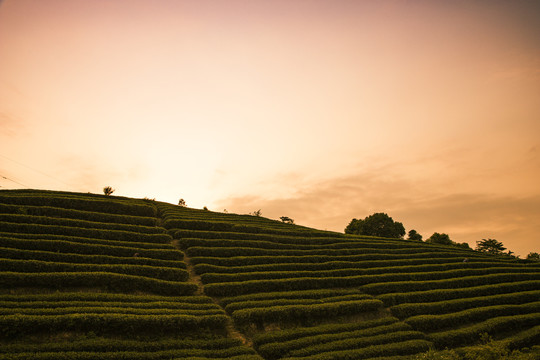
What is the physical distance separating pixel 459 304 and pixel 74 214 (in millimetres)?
34357

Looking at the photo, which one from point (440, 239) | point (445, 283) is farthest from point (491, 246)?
point (445, 283)

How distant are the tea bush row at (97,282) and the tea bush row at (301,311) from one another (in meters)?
5.26

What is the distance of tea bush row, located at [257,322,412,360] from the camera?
59.4 feet

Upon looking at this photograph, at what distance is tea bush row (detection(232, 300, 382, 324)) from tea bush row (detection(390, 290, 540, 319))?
1.73 m

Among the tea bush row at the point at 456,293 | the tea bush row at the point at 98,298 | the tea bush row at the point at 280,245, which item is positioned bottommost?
the tea bush row at the point at 98,298

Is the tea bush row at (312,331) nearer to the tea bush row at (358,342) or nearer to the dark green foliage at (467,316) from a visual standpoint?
the tea bush row at (358,342)

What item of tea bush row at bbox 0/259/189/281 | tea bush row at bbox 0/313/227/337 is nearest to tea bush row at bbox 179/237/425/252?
tea bush row at bbox 0/259/189/281

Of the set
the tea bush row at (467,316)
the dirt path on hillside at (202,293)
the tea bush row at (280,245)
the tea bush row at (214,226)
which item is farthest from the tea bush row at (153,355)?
the tea bush row at (214,226)

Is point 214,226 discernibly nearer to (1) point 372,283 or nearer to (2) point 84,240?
(2) point 84,240

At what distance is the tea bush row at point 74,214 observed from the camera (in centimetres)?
3061

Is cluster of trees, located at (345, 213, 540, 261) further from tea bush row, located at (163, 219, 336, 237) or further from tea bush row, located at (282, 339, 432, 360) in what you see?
tea bush row, located at (282, 339, 432, 360)

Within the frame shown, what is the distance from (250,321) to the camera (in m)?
20.7

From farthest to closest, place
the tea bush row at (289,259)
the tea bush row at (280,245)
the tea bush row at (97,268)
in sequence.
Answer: the tea bush row at (280,245) < the tea bush row at (289,259) < the tea bush row at (97,268)

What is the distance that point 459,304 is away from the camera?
24984 mm
